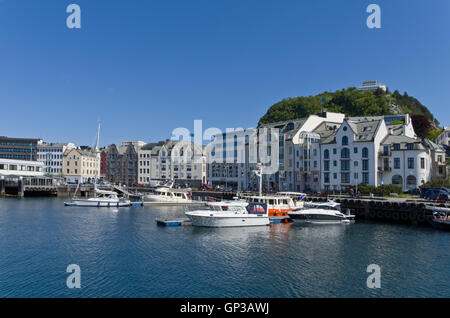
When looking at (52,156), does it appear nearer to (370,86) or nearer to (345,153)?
(345,153)

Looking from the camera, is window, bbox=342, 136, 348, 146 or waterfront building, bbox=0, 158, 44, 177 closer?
window, bbox=342, 136, 348, 146

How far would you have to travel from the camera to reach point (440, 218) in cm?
5331

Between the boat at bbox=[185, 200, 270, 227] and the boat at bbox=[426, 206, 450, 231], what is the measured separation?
24404 millimetres

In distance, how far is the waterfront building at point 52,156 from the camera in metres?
168

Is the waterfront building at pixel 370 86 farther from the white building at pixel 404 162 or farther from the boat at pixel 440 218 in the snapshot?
the boat at pixel 440 218

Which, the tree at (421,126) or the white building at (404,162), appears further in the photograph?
the tree at (421,126)

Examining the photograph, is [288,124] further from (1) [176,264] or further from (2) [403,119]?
(1) [176,264]

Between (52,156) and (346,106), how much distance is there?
13409 centimetres

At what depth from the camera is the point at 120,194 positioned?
12306 centimetres

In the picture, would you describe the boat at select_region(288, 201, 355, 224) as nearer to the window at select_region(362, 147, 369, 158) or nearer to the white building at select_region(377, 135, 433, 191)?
the white building at select_region(377, 135, 433, 191)

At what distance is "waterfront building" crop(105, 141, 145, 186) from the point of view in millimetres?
156000

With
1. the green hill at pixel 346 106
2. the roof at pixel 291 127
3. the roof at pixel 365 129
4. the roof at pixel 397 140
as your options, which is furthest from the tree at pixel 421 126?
the roof at pixel 291 127

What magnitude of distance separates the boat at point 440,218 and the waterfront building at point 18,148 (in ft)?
546

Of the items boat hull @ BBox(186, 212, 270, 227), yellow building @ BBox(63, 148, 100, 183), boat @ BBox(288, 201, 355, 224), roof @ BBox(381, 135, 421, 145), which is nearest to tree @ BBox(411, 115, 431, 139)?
roof @ BBox(381, 135, 421, 145)
